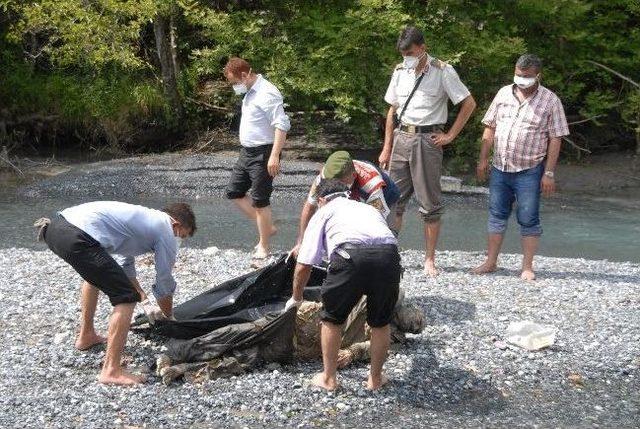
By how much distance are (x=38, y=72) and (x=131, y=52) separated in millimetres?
4223

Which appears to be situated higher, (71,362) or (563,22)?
(563,22)

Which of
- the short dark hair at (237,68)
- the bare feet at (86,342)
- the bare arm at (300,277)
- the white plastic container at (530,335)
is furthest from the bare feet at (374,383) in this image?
the short dark hair at (237,68)

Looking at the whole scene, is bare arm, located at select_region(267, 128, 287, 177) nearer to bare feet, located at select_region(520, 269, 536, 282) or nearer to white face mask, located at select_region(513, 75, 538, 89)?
white face mask, located at select_region(513, 75, 538, 89)

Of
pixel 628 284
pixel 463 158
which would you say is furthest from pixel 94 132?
pixel 628 284

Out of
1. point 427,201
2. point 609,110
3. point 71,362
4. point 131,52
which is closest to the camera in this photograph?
point 71,362

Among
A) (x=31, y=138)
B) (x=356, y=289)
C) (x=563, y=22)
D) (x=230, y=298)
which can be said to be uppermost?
(x=563, y=22)

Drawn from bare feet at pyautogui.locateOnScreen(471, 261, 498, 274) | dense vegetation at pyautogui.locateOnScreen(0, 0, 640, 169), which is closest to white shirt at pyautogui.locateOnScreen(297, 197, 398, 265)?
bare feet at pyautogui.locateOnScreen(471, 261, 498, 274)

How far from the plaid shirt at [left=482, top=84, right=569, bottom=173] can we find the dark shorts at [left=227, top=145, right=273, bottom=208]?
2.11 m

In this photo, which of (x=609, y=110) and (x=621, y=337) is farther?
(x=609, y=110)

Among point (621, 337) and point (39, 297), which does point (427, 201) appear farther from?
point (39, 297)

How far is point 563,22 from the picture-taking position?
16641 millimetres

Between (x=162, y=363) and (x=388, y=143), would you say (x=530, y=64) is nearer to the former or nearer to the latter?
(x=388, y=143)

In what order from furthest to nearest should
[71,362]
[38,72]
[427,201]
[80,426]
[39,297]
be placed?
[38,72] → [427,201] → [39,297] → [71,362] → [80,426]

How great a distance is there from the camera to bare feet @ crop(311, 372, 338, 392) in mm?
5190
